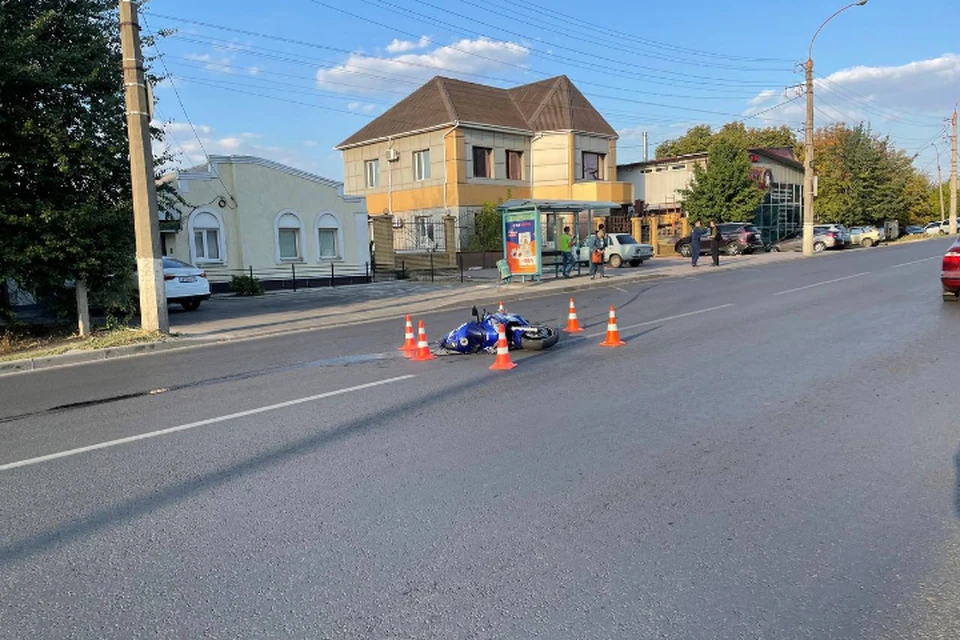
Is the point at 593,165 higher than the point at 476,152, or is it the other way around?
the point at 476,152

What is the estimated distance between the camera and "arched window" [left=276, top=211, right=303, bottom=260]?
24.6m

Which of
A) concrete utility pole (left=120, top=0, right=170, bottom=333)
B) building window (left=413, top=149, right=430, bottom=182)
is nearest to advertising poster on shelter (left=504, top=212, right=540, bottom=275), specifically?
concrete utility pole (left=120, top=0, right=170, bottom=333)

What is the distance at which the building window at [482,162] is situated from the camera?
34000 mm

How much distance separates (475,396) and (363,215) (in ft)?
69.3

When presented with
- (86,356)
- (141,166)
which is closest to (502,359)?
(86,356)

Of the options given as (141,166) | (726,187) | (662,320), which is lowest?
(662,320)

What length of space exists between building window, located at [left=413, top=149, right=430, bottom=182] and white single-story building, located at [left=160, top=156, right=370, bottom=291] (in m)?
8.58

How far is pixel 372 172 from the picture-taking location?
38.2 m

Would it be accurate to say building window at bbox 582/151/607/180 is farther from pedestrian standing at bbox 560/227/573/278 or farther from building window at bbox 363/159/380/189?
pedestrian standing at bbox 560/227/573/278

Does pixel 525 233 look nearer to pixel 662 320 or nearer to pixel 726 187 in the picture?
pixel 662 320

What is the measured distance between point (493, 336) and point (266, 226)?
17296 mm

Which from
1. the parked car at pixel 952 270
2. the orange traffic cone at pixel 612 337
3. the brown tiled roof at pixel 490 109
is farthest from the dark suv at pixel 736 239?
the orange traffic cone at pixel 612 337

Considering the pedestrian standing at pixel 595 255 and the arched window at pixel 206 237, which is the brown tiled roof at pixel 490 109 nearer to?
the pedestrian standing at pixel 595 255

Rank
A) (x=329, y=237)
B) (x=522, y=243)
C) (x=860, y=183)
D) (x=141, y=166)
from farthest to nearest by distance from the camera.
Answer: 1. (x=860, y=183)
2. (x=329, y=237)
3. (x=522, y=243)
4. (x=141, y=166)
